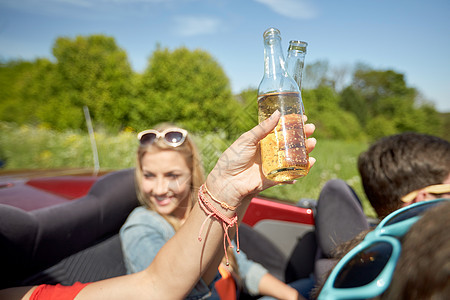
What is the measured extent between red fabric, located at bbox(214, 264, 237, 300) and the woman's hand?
82 cm

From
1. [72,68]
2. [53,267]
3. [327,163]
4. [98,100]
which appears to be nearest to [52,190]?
[53,267]

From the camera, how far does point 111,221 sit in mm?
2082

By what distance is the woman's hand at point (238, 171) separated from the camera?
97 cm

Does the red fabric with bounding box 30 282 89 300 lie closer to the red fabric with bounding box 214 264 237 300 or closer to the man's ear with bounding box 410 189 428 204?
the red fabric with bounding box 214 264 237 300

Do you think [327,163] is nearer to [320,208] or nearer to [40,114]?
[320,208]

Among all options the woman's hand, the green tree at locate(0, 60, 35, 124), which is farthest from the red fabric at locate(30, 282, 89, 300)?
the green tree at locate(0, 60, 35, 124)

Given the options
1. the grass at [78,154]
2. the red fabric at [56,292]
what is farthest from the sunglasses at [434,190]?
the grass at [78,154]

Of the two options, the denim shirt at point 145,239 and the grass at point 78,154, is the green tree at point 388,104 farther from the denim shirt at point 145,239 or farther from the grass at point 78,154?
the denim shirt at point 145,239

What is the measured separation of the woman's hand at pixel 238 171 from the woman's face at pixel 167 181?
73cm

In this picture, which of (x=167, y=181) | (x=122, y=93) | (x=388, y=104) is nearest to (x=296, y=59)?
(x=167, y=181)

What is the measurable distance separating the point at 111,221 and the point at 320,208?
4.33ft

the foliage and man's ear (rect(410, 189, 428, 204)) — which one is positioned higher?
the foliage

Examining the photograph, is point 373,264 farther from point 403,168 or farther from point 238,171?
point 403,168

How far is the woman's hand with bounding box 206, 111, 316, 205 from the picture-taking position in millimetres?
971
